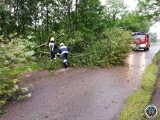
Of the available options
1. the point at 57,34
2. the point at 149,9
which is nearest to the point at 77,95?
the point at 57,34

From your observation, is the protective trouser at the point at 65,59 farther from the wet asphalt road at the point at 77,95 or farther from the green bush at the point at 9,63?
the green bush at the point at 9,63

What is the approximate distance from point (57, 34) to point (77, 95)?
13.7m

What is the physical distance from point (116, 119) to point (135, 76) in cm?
846

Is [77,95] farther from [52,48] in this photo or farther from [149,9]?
[149,9]

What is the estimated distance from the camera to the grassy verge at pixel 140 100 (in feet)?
35.2

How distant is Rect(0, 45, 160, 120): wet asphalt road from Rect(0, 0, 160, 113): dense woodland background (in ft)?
2.79

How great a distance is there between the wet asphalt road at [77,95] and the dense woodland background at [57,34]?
2.79 ft

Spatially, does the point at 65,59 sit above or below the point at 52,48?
below

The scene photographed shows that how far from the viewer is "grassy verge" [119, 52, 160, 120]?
10.7m

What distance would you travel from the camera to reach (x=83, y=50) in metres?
23.4

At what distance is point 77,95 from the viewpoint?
13.6m

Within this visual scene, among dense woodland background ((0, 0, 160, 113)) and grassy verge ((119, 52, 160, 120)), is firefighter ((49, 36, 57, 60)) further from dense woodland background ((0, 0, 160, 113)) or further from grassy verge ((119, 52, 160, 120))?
grassy verge ((119, 52, 160, 120))

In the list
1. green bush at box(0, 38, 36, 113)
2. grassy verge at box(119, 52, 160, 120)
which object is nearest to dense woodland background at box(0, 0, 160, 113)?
green bush at box(0, 38, 36, 113)

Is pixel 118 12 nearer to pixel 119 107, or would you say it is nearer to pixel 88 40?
pixel 88 40
